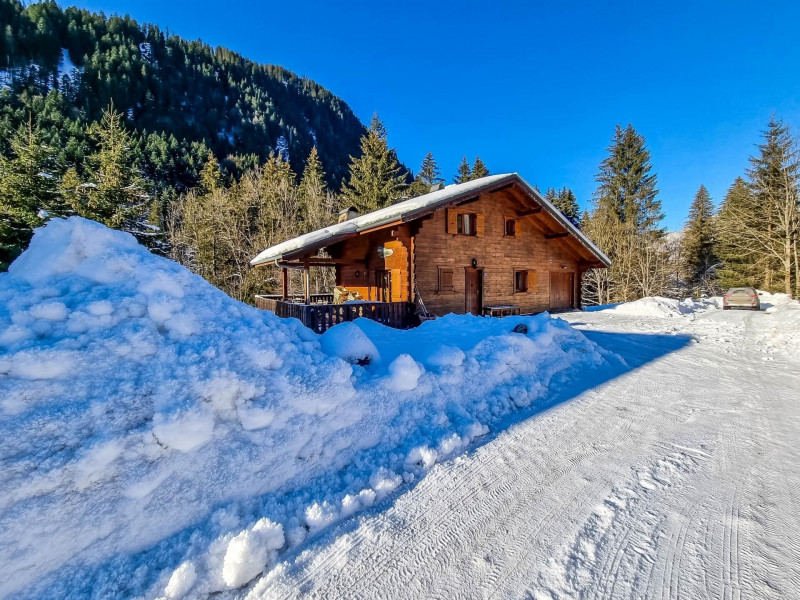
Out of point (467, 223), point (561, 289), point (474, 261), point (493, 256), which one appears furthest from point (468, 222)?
point (561, 289)

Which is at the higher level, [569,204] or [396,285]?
[569,204]

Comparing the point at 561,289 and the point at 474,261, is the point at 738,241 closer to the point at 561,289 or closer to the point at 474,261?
the point at 561,289

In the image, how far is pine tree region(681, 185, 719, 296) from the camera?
33812 mm

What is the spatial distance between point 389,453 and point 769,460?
140 inches

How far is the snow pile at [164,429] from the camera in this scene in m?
1.91

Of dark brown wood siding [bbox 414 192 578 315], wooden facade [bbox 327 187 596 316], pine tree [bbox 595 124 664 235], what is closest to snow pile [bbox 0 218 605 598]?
wooden facade [bbox 327 187 596 316]

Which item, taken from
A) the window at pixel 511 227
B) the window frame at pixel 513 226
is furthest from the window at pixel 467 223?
the window at pixel 511 227

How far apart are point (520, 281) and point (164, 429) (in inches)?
639

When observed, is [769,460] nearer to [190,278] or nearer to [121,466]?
[121,466]

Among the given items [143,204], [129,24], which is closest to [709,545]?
[143,204]

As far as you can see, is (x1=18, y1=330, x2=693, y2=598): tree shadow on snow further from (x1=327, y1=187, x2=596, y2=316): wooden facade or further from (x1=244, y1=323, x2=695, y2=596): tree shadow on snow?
(x1=327, y1=187, x2=596, y2=316): wooden facade

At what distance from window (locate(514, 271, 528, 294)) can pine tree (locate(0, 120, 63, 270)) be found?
64.6 feet

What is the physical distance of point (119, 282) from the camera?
2887 mm

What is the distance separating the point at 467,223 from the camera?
1445cm
